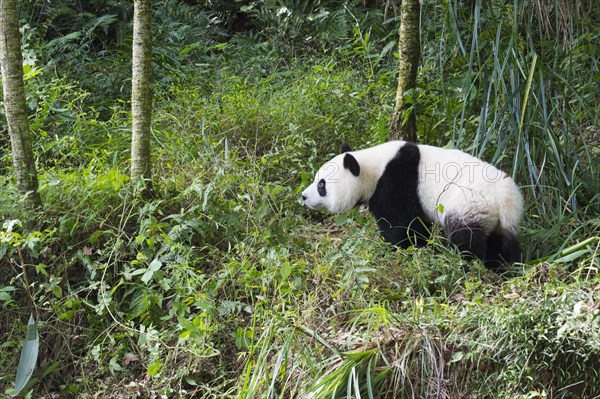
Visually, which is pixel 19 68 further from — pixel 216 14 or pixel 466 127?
pixel 216 14

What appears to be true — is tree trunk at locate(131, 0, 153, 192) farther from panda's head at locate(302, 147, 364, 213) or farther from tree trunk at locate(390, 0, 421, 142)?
tree trunk at locate(390, 0, 421, 142)

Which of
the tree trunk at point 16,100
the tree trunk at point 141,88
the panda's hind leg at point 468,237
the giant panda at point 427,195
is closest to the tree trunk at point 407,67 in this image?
the giant panda at point 427,195

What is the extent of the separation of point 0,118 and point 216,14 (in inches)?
135

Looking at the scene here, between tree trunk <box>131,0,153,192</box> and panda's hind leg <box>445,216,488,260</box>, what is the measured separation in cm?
193

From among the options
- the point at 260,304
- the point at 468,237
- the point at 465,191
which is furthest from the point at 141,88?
the point at 468,237

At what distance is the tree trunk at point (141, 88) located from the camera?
15.5 ft

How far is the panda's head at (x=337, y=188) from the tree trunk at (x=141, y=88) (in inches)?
42.7

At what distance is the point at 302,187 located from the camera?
5.31 metres

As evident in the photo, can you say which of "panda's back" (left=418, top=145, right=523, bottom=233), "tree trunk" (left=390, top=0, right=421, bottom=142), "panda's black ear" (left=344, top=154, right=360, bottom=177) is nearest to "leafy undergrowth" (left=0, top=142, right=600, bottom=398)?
"panda's back" (left=418, top=145, right=523, bottom=233)

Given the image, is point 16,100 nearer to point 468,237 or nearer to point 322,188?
point 322,188

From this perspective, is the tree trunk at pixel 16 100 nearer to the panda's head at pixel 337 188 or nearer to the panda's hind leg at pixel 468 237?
the panda's head at pixel 337 188

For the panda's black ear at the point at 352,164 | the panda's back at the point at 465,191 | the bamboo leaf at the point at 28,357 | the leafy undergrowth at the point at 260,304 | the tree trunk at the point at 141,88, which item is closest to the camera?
the leafy undergrowth at the point at 260,304

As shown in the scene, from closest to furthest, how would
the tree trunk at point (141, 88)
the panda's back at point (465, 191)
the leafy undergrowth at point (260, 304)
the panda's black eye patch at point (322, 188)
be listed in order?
the leafy undergrowth at point (260, 304), the panda's back at point (465, 191), the tree trunk at point (141, 88), the panda's black eye patch at point (322, 188)

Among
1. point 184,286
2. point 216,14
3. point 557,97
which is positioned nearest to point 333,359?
point 184,286
